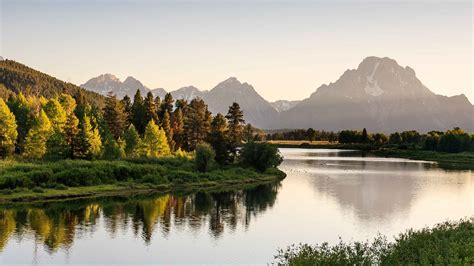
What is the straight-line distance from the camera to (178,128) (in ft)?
488

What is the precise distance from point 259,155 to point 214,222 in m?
55.3

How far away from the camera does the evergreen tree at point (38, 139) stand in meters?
100

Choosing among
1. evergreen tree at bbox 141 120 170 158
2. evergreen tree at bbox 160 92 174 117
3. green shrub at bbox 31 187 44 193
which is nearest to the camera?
green shrub at bbox 31 187 44 193

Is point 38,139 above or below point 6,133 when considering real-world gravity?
below

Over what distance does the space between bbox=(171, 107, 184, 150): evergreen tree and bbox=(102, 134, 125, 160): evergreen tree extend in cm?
3783

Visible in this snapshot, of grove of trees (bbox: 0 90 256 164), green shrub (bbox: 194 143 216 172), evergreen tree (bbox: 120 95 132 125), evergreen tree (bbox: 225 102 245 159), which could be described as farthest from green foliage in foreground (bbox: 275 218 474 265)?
evergreen tree (bbox: 120 95 132 125)

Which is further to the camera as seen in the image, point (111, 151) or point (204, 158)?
point (111, 151)

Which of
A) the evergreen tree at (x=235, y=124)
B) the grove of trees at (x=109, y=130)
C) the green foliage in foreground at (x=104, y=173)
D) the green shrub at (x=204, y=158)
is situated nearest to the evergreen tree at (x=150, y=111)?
the grove of trees at (x=109, y=130)

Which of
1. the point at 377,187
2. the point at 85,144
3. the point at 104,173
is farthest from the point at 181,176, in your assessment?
the point at 377,187

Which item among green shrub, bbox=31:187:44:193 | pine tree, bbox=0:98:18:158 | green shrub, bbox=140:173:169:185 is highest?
pine tree, bbox=0:98:18:158

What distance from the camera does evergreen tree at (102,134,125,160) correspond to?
350 feet

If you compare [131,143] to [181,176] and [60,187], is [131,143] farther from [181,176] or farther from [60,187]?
[60,187]

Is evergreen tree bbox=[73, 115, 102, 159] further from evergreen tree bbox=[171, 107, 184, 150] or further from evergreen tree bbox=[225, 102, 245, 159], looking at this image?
evergreen tree bbox=[171, 107, 184, 150]

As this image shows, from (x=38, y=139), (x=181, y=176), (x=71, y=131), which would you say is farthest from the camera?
(x=71, y=131)
